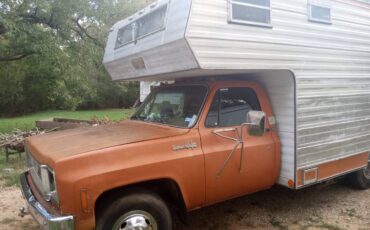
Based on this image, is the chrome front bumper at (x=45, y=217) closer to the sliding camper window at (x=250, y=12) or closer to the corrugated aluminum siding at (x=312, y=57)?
the corrugated aluminum siding at (x=312, y=57)

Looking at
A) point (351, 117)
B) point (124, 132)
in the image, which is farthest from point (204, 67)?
point (351, 117)

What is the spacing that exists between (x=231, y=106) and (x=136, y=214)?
5.91 feet

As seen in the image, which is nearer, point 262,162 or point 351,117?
point 262,162

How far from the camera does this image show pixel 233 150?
14.1ft

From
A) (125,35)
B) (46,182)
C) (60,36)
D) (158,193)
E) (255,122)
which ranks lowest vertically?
(158,193)

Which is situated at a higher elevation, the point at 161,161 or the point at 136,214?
the point at 161,161

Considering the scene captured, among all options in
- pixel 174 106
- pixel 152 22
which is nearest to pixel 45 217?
pixel 174 106

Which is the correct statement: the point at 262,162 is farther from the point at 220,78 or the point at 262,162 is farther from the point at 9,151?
the point at 9,151

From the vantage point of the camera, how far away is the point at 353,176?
602 centimetres

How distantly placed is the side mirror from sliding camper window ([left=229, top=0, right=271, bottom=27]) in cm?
106

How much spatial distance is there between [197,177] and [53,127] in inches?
301

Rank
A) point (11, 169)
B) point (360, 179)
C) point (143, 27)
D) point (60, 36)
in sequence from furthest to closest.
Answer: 1. point (60, 36)
2. point (11, 169)
3. point (360, 179)
4. point (143, 27)

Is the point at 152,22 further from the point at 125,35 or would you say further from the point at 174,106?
the point at 174,106

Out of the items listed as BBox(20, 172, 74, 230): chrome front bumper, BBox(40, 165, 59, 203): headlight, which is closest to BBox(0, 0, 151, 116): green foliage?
BBox(20, 172, 74, 230): chrome front bumper
